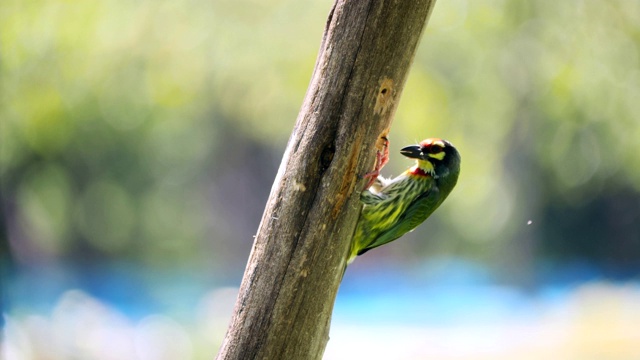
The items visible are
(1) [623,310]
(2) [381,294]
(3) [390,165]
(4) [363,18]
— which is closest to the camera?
(4) [363,18]

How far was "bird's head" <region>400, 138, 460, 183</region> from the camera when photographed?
2.44m

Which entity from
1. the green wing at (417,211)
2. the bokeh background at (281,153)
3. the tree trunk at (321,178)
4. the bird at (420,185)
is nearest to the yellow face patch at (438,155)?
the bird at (420,185)

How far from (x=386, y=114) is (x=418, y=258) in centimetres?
565

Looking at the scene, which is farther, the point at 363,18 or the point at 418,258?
the point at 418,258

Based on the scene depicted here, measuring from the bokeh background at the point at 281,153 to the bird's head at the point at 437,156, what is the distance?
4.33 metres

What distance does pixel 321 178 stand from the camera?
1.91 meters

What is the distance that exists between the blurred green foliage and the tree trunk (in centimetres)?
511

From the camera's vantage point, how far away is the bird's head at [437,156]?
244 cm

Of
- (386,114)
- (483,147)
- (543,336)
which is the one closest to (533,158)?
(483,147)

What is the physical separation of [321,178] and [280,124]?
17.0 ft

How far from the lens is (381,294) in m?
7.42

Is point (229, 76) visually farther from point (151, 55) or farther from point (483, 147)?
point (483, 147)

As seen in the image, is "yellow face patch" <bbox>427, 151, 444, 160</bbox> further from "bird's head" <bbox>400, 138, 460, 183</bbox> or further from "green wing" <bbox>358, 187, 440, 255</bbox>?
"green wing" <bbox>358, 187, 440, 255</bbox>

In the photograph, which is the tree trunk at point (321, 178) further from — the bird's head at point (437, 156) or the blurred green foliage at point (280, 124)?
the blurred green foliage at point (280, 124)
